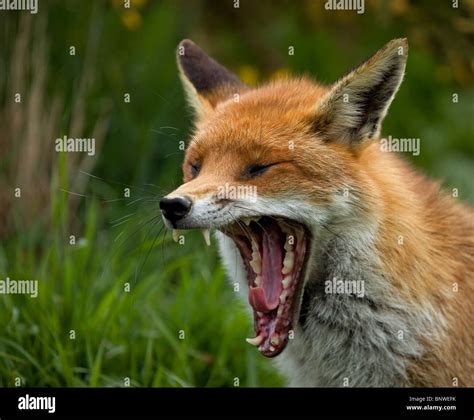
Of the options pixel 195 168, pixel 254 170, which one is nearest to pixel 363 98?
pixel 254 170

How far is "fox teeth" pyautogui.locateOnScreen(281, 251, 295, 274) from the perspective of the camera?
4.97m

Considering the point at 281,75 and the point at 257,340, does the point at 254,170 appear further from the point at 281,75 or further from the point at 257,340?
the point at 281,75

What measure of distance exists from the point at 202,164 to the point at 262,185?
1.48ft

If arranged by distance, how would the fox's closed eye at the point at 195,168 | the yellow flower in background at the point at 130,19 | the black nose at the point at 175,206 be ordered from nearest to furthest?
the black nose at the point at 175,206 → the fox's closed eye at the point at 195,168 → the yellow flower in background at the point at 130,19

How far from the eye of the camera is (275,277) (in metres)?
5.02

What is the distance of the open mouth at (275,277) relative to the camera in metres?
4.96

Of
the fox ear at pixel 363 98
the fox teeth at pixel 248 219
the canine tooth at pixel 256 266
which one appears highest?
the fox ear at pixel 363 98

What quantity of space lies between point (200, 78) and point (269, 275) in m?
1.58

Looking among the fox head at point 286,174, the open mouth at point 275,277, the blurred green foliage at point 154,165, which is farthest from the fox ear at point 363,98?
the blurred green foliage at point 154,165

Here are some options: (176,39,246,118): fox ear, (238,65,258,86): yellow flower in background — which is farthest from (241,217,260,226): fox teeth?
(238,65,258,86): yellow flower in background

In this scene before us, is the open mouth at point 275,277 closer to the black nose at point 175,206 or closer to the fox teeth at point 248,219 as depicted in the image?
the fox teeth at point 248,219
